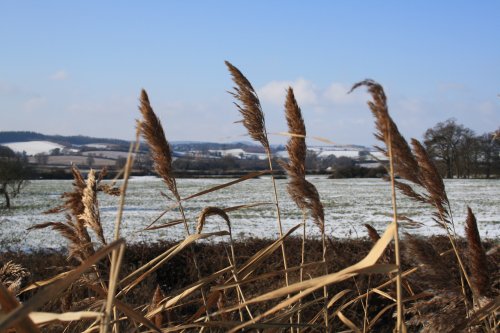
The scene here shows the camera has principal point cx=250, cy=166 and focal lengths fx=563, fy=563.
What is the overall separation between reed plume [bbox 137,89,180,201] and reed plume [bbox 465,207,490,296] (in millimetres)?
1102

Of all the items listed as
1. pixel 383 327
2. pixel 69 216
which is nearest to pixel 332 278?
pixel 69 216

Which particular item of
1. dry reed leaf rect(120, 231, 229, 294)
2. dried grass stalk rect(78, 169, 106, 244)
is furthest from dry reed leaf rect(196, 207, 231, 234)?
dried grass stalk rect(78, 169, 106, 244)

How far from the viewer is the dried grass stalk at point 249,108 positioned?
2572mm

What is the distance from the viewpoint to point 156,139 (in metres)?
2.29

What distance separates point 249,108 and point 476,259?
122 cm

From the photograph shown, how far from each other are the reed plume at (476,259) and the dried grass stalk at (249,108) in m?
1.06

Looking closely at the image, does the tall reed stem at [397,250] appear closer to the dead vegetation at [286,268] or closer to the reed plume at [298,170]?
the dead vegetation at [286,268]

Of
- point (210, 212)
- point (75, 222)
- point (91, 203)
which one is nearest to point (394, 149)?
point (210, 212)

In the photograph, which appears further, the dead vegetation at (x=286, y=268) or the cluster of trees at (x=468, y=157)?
the cluster of trees at (x=468, y=157)

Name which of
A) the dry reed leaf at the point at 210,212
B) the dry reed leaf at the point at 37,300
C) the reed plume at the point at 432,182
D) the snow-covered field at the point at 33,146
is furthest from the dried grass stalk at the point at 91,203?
the snow-covered field at the point at 33,146

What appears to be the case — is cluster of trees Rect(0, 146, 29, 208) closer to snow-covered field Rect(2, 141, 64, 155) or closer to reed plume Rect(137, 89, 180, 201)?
reed plume Rect(137, 89, 180, 201)

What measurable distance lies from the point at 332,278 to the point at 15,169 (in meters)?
32.6

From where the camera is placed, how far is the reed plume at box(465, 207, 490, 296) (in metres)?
1.74

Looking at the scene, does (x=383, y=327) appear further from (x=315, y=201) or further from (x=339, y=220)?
(x=339, y=220)
